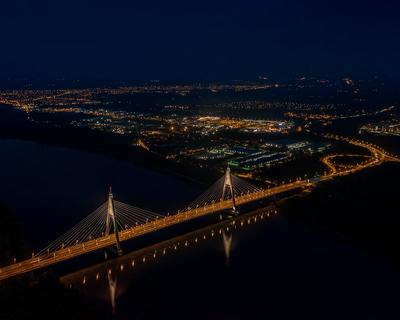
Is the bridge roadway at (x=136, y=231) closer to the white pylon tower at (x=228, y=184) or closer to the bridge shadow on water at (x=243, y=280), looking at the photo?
the white pylon tower at (x=228, y=184)

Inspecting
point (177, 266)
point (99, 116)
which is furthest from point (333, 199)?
point (99, 116)

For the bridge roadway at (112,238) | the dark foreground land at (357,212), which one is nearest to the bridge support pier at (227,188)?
the bridge roadway at (112,238)

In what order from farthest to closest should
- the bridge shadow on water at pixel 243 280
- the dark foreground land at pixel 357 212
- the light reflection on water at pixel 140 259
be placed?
the dark foreground land at pixel 357 212
the light reflection on water at pixel 140 259
the bridge shadow on water at pixel 243 280

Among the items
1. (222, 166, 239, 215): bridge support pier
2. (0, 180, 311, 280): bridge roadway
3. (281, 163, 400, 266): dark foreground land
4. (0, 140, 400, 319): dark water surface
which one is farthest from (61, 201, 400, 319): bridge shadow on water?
(222, 166, 239, 215): bridge support pier

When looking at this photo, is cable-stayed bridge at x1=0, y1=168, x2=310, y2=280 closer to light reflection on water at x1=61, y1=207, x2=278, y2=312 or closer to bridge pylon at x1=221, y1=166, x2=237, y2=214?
bridge pylon at x1=221, y1=166, x2=237, y2=214

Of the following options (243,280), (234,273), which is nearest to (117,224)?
(234,273)

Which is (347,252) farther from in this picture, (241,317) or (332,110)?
(332,110)

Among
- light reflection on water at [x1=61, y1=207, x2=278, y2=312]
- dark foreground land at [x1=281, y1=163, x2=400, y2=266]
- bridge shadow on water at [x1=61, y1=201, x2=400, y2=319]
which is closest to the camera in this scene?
bridge shadow on water at [x1=61, y1=201, x2=400, y2=319]

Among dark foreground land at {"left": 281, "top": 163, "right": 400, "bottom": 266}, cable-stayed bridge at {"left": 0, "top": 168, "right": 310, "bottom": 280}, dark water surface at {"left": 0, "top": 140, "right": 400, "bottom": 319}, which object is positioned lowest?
dark water surface at {"left": 0, "top": 140, "right": 400, "bottom": 319}
